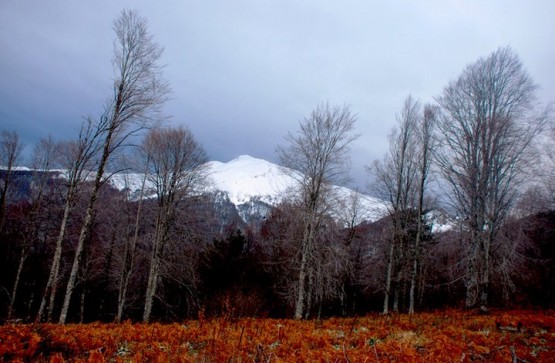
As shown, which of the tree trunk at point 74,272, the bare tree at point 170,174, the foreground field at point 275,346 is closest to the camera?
the foreground field at point 275,346

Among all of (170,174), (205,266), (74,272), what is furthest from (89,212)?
(205,266)

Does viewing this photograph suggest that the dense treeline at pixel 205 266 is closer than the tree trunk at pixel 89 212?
No

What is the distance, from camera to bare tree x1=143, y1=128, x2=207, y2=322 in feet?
47.1

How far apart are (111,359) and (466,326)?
8.39 meters

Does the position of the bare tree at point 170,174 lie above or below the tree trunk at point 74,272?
above

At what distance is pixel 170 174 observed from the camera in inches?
571

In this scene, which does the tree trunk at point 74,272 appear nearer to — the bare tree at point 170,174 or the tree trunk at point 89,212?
the tree trunk at point 89,212

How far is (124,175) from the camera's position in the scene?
19.7m

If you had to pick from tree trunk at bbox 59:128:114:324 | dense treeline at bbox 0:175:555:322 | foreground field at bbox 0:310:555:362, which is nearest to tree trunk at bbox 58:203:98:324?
tree trunk at bbox 59:128:114:324

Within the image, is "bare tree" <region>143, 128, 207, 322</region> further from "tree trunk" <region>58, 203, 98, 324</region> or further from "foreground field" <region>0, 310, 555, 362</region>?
Result: "foreground field" <region>0, 310, 555, 362</region>

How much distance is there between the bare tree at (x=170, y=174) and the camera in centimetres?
1434

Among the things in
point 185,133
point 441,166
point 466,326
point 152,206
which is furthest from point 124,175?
point 466,326

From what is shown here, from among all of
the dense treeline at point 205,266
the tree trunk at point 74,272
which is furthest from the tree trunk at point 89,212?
the dense treeline at point 205,266

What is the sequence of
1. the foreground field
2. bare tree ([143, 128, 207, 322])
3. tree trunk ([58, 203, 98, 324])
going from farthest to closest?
bare tree ([143, 128, 207, 322])
tree trunk ([58, 203, 98, 324])
the foreground field
